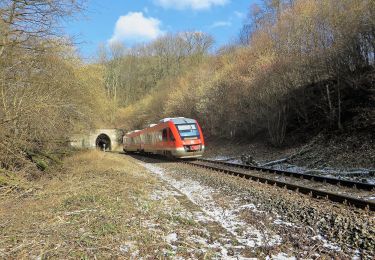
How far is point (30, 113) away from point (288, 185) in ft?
25.5

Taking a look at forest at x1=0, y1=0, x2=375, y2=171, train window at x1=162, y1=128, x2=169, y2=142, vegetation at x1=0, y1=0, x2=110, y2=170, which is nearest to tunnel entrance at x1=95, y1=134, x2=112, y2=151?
forest at x1=0, y1=0, x2=375, y2=171

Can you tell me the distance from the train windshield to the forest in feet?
15.6

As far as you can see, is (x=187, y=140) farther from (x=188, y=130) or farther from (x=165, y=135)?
(x=165, y=135)

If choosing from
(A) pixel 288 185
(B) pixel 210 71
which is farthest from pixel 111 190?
(B) pixel 210 71

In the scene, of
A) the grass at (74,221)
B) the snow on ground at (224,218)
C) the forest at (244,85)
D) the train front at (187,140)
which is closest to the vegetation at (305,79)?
the forest at (244,85)

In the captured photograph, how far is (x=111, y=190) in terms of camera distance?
984 centimetres

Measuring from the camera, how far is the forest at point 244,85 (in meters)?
10.3

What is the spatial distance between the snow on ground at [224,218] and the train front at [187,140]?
33.7ft

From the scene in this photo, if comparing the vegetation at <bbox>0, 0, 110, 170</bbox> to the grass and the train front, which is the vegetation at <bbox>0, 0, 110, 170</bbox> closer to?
the grass

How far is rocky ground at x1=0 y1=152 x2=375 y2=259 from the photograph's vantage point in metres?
5.20

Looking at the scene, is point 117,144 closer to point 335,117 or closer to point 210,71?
point 210,71

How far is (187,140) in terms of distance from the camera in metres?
22.6

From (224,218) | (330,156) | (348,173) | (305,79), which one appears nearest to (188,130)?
(305,79)

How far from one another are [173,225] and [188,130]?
16.4 meters
